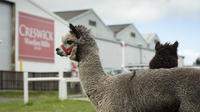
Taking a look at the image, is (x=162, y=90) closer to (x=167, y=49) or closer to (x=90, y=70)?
(x=90, y=70)

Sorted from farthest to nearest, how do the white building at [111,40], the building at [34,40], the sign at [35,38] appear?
the white building at [111,40] < the sign at [35,38] < the building at [34,40]

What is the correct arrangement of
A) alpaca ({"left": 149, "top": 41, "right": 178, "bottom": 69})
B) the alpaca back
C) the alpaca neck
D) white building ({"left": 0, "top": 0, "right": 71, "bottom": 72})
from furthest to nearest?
white building ({"left": 0, "top": 0, "right": 71, "bottom": 72}) → alpaca ({"left": 149, "top": 41, "right": 178, "bottom": 69}) → the alpaca neck → the alpaca back

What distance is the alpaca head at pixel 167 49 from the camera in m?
5.61

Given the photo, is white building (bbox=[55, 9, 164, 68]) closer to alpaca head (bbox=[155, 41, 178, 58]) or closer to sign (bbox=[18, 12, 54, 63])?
sign (bbox=[18, 12, 54, 63])

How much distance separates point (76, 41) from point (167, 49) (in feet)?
Result: 5.68

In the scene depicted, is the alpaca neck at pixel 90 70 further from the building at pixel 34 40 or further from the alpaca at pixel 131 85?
the building at pixel 34 40

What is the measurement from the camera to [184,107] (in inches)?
153

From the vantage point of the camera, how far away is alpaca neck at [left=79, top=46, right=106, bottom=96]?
4742 mm

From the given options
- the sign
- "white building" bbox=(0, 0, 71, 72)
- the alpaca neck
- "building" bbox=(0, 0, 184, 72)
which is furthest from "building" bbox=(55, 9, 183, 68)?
the alpaca neck

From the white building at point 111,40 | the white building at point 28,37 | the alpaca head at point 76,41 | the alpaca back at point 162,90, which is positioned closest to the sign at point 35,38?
the white building at point 28,37

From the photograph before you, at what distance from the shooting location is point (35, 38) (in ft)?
97.3

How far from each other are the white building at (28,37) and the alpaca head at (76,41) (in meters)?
22.2

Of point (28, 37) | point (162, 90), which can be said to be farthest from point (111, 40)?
point (162, 90)

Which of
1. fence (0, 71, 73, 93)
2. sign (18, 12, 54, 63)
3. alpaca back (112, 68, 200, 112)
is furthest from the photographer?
sign (18, 12, 54, 63)
